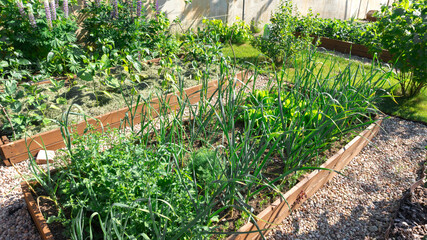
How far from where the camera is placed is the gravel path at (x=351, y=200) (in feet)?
6.99

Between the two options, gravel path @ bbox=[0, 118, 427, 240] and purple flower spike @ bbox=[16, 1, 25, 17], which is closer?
gravel path @ bbox=[0, 118, 427, 240]

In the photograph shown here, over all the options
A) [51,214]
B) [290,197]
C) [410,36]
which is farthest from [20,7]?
[410,36]

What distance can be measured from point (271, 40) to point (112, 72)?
2681mm

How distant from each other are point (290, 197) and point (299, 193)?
136 mm

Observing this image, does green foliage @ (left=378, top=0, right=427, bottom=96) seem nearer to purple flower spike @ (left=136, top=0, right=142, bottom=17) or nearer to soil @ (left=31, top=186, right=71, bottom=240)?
purple flower spike @ (left=136, top=0, right=142, bottom=17)

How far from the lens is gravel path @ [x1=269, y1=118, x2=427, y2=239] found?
85.7 inches

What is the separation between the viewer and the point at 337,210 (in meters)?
2.37

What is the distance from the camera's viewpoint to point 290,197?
2180 mm

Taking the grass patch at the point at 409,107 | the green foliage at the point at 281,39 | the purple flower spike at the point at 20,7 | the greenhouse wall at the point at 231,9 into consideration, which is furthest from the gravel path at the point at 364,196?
the purple flower spike at the point at 20,7

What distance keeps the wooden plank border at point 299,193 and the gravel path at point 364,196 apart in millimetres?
69

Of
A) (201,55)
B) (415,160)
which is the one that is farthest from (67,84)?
(415,160)

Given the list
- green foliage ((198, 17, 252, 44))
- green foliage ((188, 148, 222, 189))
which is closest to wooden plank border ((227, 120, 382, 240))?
green foliage ((188, 148, 222, 189))

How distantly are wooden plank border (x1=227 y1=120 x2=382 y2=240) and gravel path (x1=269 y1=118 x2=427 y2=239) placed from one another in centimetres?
7

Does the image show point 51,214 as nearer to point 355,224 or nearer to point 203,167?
point 203,167
